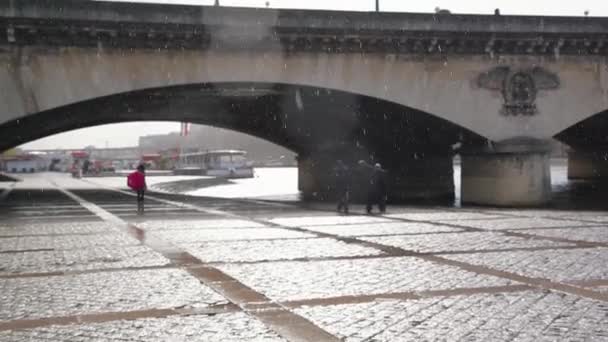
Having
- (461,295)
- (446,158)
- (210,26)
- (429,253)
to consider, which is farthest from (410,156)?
(461,295)

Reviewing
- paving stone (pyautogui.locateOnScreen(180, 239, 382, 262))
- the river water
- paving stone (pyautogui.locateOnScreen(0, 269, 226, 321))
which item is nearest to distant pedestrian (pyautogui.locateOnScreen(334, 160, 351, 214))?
paving stone (pyautogui.locateOnScreen(180, 239, 382, 262))

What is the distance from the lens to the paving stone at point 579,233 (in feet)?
43.7

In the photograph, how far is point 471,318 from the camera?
6.49 metres

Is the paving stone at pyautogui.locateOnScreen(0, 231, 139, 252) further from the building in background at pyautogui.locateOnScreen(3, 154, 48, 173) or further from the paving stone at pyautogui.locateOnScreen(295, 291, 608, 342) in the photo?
the building in background at pyautogui.locateOnScreen(3, 154, 48, 173)

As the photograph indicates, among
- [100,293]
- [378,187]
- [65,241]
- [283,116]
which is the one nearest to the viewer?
[100,293]

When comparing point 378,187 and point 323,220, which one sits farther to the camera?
point 378,187

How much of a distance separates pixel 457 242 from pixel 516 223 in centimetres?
494

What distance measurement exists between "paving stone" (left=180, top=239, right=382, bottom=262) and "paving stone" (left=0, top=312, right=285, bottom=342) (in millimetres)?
4117

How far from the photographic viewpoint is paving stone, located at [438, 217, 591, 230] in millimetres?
16125

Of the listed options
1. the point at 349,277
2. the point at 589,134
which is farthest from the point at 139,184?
the point at 589,134

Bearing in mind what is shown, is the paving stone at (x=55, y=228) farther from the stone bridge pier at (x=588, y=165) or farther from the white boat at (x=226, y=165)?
the white boat at (x=226, y=165)

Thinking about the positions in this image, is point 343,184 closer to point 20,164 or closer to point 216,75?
point 216,75

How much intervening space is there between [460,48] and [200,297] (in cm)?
1965

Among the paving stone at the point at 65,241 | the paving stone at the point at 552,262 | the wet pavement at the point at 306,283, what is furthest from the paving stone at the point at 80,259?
the paving stone at the point at 552,262
